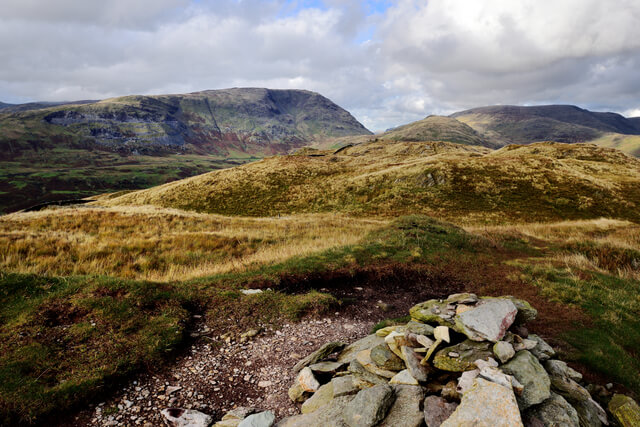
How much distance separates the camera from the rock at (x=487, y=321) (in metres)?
6.13

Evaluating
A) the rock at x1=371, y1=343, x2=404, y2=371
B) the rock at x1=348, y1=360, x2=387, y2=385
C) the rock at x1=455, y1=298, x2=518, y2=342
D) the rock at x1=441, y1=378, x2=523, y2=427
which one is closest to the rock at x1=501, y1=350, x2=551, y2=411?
the rock at x1=455, y1=298, x2=518, y2=342

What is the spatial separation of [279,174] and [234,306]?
187 ft

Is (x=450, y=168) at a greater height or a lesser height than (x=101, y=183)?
greater

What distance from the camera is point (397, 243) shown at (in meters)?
18.2

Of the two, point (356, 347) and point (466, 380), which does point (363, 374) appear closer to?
point (356, 347)

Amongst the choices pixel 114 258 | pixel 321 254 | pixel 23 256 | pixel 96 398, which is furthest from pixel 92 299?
pixel 321 254

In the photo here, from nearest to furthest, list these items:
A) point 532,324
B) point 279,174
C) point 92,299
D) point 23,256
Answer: point 92,299
point 532,324
point 23,256
point 279,174

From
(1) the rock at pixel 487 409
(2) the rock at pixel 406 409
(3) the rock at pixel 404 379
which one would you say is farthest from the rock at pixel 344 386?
(1) the rock at pixel 487 409

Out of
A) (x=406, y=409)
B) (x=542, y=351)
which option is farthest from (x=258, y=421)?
(x=542, y=351)

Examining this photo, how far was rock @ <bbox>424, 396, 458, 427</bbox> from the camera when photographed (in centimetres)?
446

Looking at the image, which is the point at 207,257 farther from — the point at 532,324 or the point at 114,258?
the point at 532,324

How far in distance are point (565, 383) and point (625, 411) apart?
0.86m

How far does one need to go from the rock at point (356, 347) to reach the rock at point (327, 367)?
0.67 feet

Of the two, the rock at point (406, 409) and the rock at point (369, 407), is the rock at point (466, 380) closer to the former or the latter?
the rock at point (406, 409)
